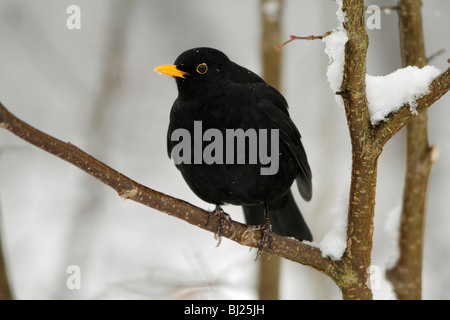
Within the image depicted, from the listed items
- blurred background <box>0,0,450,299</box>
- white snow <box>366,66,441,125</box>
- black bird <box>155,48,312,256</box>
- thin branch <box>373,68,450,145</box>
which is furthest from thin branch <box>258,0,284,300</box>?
thin branch <box>373,68,450,145</box>

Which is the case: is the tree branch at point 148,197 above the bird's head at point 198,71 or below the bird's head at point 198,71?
below

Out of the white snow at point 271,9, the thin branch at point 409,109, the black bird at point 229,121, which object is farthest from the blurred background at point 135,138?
the thin branch at point 409,109

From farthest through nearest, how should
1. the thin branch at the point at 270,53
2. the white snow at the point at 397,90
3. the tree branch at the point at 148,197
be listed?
the thin branch at the point at 270,53, the white snow at the point at 397,90, the tree branch at the point at 148,197

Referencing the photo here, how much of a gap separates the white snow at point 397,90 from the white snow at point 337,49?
0.23 m

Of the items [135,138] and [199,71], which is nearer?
[199,71]

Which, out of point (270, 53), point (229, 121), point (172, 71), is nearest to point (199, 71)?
point (172, 71)

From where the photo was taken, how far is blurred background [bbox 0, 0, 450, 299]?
5.29 meters

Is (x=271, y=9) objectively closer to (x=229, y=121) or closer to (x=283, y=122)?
(x=283, y=122)

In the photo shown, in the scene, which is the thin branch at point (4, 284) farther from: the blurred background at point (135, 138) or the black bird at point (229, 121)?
the blurred background at point (135, 138)

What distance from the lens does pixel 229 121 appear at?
3123mm

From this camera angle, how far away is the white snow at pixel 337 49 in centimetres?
226

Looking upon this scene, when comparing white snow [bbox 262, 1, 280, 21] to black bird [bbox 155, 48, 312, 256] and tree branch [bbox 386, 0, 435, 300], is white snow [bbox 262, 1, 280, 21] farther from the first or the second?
tree branch [bbox 386, 0, 435, 300]

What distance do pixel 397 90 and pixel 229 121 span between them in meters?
1.03
